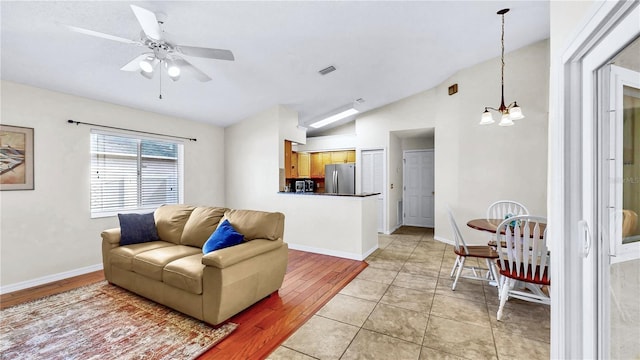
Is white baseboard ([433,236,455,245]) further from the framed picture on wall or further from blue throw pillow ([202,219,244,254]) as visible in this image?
the framed picture on wall

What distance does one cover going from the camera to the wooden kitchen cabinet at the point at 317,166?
633 cm

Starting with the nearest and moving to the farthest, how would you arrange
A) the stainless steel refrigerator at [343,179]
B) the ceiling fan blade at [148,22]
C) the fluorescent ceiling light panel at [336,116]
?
the ceiling fan blade at [148,22]
the fluorescent ceiling light panel at [336,116]
the stainless steel refrigerator at [343,179]

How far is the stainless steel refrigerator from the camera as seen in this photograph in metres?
5.81

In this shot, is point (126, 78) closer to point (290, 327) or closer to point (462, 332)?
point (290, 327)

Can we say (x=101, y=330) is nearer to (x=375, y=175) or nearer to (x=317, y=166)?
(x=317, y=166)

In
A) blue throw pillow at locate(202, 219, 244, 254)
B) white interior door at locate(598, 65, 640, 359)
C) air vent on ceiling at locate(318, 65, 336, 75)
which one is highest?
air vent on ceiling at locate(318, 65, 336, 75)

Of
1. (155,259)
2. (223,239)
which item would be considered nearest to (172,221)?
(155,259)

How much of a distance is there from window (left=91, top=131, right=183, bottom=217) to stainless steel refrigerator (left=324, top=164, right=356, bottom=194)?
316 cm

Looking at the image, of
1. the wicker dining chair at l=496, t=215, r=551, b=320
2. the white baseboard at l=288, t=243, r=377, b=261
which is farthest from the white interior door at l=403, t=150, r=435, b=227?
the wicker dining chair at l=496, t=215, r=551, b=320

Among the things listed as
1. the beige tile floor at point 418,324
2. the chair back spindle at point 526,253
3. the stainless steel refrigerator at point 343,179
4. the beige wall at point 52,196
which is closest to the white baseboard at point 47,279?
the beige wall at point 52,196

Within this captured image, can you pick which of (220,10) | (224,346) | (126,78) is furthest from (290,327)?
(126,78)

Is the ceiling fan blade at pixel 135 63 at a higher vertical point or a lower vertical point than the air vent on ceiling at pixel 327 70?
lower

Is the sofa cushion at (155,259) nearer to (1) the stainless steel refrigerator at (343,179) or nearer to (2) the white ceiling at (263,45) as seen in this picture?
(2) the white ceiling at (263,45)

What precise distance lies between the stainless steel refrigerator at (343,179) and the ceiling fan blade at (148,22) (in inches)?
173
